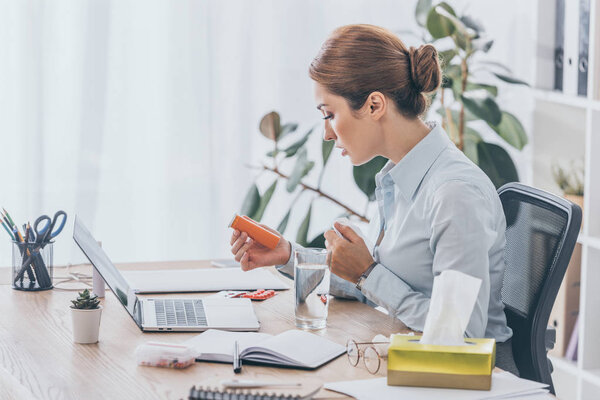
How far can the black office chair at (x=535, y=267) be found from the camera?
1.48 m

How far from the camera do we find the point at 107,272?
4.83 feet

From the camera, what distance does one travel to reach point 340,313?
157 centimetres

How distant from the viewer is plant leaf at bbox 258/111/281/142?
2.61m

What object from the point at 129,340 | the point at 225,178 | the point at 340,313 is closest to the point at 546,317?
the point at 340,313

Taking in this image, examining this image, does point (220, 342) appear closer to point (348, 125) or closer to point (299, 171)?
point (348, 125)

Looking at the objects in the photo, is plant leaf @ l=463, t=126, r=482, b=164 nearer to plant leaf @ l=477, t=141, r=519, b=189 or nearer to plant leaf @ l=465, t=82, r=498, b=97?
plant leaf @ l=477, t=141, r=519, b=189

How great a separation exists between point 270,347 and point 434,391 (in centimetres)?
27

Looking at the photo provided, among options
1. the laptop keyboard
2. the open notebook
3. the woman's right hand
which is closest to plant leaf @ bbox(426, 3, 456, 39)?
the woman's right hand

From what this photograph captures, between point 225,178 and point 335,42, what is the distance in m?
1.39

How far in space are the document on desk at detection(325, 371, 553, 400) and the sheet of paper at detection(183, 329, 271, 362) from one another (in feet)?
0.65

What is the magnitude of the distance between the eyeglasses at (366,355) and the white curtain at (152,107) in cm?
153

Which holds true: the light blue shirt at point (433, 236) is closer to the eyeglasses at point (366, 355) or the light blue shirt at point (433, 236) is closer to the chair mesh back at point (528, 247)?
the chair mesh back at point (528, 247)

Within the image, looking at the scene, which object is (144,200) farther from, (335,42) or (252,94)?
(335,42)

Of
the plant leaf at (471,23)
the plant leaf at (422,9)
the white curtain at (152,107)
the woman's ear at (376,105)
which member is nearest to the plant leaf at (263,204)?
the white curtain at (152,107)
